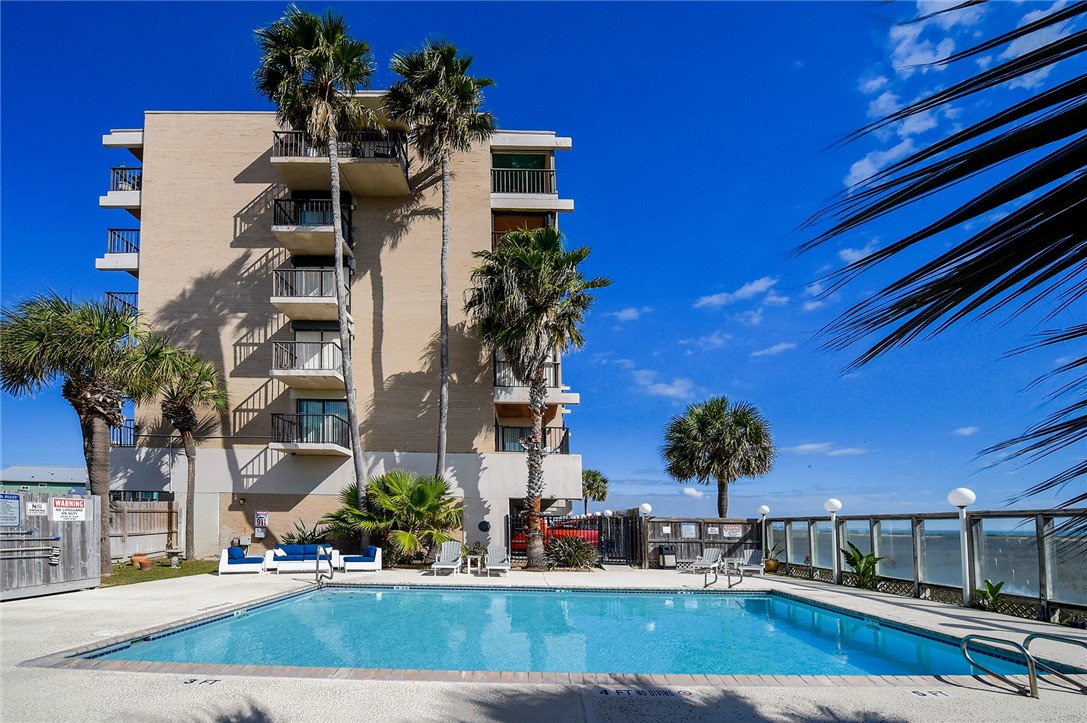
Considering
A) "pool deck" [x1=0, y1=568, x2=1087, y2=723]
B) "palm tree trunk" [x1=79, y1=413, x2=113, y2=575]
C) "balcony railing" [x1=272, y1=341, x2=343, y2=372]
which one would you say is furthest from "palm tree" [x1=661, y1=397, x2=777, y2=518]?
"palm tree trunk" [x1=79, y1=413, x2=113, y2=575]

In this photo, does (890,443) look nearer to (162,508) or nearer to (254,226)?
(162,508)

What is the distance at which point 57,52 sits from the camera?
19.3 meters

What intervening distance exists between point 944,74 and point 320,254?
25253 mm

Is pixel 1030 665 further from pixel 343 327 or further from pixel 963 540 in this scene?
pixel 343 327

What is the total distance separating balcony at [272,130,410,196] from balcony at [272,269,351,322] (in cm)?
317

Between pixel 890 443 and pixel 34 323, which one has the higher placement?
pixel 34 323

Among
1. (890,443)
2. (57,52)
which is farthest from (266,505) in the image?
(890,443)

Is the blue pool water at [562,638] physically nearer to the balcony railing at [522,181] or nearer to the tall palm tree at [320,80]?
the tall palm tree at [320,80]

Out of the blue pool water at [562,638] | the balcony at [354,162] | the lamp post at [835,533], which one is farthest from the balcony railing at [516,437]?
the lamp post at [835,533]

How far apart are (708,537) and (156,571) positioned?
15063 millimetres

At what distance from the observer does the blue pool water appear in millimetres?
9713

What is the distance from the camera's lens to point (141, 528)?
21.1 meters

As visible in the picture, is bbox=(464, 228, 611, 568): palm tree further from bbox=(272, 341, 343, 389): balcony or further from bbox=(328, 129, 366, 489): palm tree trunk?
bbox=(272, 341, 343, 389): balcony

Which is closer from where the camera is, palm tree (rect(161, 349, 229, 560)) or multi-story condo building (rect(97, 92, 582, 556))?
palm tree (rect(161, 349, 229, 560))
